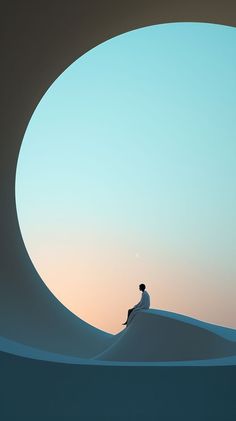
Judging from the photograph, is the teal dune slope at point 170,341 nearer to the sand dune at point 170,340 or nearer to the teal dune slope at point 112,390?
the sand dune at point 170,340

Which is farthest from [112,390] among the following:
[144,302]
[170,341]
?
[144,302]

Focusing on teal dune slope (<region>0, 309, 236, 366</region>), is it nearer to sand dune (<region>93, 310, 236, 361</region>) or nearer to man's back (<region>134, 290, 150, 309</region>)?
sand dune (<region>93, 310, 236, 361</region>)

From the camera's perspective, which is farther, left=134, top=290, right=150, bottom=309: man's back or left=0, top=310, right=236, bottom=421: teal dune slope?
left=134, top=290, right=150, bottom=309: man's back

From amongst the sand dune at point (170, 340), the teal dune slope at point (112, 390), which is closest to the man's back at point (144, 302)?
the sand dune at point (170, 340)

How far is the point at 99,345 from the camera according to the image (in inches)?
359

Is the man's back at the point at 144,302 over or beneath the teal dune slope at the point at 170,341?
over

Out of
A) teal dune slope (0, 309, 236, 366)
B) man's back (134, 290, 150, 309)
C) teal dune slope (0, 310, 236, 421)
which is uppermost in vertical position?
man's back (134, 290, 150, 309)

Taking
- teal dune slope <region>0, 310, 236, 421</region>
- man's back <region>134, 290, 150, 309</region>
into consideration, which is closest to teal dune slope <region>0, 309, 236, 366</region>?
man's back <region>134, 290, 150, 309</region>

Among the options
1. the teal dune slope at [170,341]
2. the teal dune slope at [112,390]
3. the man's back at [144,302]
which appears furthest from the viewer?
the man's back at [144,302]

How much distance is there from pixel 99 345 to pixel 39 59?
5922mm

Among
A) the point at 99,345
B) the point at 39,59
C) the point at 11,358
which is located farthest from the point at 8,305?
the point at 11,358

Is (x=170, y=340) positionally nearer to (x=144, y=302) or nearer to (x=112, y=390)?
(x=144, y=302)

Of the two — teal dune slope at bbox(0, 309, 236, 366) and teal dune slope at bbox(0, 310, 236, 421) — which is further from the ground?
teal dune slope at bbox(0, 309, 236, 366)

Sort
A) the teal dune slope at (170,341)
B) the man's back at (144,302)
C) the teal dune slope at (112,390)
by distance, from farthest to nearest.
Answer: the man's back at (144,302)
the teal dune slope at (170,341)
the teal dune slope at (112,390)
